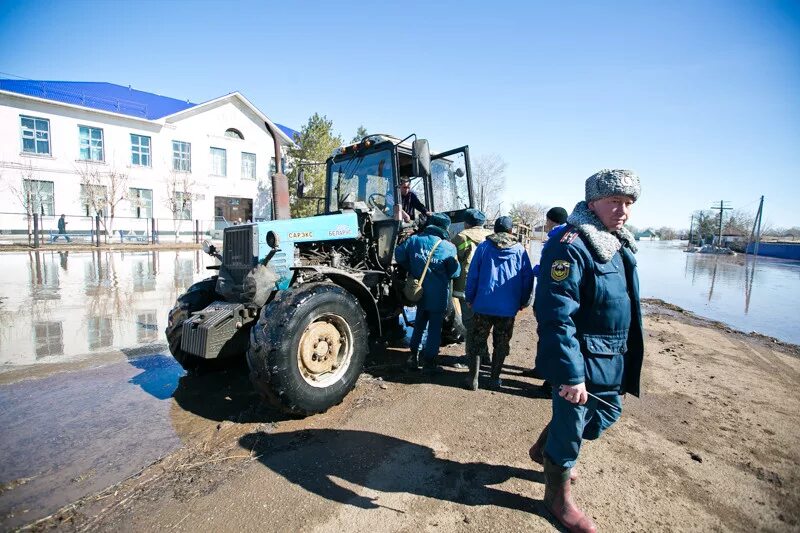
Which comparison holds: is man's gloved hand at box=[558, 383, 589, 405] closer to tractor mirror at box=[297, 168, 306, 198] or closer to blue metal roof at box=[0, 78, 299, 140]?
tractor mirror at box=[297, 168, 306, 198]

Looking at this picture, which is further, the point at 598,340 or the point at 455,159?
the point at 455,159

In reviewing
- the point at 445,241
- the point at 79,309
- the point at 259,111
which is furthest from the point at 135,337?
the point at 259,111

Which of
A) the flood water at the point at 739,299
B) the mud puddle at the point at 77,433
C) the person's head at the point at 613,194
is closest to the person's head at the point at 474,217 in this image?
the person's head at the point at 613,194

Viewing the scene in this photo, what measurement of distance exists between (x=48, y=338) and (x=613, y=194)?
23.6 ft

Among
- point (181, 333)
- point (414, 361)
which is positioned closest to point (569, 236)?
point (414, 361)

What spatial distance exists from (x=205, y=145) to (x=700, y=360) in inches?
1183

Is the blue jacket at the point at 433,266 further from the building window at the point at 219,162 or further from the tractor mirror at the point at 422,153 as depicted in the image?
the building window at the point at 219,162

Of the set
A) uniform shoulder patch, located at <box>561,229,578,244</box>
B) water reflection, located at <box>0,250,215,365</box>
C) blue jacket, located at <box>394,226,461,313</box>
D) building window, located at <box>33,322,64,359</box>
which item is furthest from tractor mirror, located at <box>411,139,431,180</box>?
building window, located at <box>33,322,64,359</box>

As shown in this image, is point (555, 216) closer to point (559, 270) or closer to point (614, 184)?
point (614, 184)

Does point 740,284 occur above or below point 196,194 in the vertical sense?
below

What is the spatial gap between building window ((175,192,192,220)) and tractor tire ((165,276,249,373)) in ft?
80.5

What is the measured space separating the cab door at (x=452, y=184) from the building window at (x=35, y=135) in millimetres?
27090

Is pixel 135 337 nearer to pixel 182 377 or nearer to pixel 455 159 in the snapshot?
pixel 182 377

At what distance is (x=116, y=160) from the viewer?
2400cm
